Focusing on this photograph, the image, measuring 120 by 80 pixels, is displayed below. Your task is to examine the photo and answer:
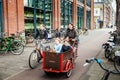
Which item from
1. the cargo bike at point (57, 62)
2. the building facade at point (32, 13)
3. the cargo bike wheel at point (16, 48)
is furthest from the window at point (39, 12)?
the cargo bike at point (57, 62)

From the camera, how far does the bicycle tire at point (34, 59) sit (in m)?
9.76

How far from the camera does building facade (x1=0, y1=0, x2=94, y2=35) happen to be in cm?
1678

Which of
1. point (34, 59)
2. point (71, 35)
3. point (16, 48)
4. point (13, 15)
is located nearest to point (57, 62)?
point (34, 59)

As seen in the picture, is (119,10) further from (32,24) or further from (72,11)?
(72,11)

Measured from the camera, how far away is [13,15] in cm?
1752

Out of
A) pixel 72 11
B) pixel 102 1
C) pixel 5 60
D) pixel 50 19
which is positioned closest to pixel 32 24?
pixel 50 19

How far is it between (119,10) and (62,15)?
1642cm

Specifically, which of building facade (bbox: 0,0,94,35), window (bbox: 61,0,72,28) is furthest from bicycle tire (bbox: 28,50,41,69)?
window (bbox: 61,0,72,28)

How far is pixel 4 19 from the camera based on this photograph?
16500mm

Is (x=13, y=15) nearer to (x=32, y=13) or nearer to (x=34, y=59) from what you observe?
(x=32, y=13)

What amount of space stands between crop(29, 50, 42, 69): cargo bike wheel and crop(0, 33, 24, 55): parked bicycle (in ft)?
10.9

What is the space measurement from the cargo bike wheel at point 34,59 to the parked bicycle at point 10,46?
333 cm

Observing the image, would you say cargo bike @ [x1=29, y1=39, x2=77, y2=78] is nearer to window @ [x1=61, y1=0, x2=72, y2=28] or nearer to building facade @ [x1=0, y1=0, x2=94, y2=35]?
building facade @ [x1=0, y1=0, x2=94, y2=35]

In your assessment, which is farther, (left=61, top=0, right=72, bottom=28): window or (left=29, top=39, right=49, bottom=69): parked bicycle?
(left=61, top=0, right=72, bottom=28): window
